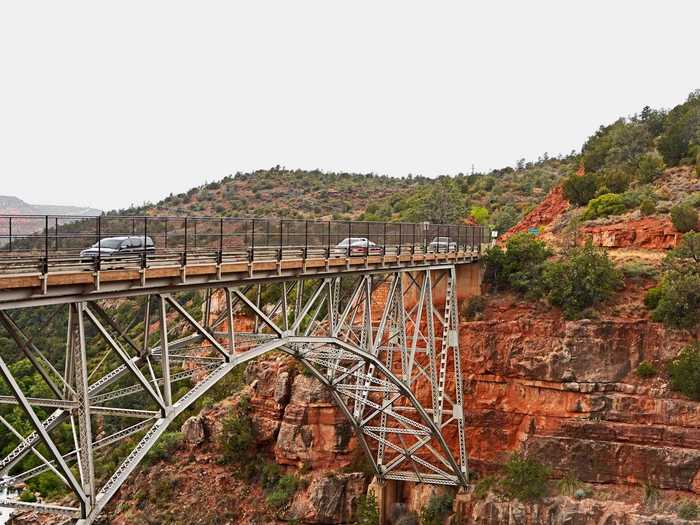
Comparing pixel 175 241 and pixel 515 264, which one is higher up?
pixel 175 241

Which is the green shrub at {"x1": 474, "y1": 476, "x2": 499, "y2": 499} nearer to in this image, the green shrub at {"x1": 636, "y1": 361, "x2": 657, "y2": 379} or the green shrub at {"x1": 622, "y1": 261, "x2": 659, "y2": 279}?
the green shrub at {"x1": 636, "y1": 361, "x2": 657, "y2": 379}

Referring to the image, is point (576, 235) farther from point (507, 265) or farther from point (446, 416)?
point (446, 416)

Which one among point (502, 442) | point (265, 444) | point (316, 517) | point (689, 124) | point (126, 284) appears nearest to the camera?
point (126, 284)

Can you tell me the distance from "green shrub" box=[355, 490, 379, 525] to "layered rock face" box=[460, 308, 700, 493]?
4.03 m

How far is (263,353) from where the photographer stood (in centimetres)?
2064

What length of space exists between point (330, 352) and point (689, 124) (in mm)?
28302

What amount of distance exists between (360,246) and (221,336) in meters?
6.79

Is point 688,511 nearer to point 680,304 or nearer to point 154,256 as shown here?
point 680,304

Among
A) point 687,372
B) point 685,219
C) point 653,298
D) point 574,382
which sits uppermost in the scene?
point 685,219

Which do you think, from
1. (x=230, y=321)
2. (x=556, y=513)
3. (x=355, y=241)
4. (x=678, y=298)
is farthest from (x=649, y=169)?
(x=230, y=321)

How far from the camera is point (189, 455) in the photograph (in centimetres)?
3634

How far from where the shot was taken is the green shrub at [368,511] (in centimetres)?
2973

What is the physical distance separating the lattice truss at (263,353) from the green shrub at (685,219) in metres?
9.75

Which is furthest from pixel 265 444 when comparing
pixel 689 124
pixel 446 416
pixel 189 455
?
pixel 689 124
